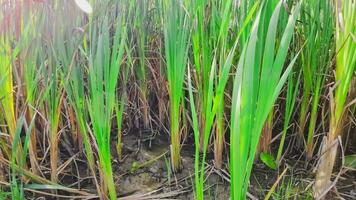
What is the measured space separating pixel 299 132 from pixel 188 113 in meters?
0.35

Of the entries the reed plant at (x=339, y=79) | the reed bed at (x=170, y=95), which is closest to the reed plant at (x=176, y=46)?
the reed bed at (x=170, y=95)

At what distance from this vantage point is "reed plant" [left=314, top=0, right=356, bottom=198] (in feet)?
2.62

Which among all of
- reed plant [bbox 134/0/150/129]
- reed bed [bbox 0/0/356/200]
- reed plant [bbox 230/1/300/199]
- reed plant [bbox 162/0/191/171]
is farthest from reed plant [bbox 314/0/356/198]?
reed plant [bbox 134/0/150/129]

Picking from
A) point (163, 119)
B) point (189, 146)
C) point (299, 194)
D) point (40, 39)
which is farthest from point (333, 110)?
point (40, 39)

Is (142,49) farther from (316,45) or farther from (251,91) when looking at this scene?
(251,91)

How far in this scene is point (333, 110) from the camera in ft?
2.83

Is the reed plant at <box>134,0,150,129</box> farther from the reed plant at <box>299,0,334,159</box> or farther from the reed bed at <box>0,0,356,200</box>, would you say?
the reed plant at <box>299,0,334,159</box>

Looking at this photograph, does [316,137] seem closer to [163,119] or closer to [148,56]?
[163,119]

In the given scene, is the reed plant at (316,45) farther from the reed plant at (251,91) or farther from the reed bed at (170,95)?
the reed plant at (251,91)

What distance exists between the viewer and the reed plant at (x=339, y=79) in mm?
798

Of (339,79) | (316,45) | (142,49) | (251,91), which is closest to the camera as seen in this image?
(251,91)

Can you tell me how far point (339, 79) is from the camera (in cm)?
82

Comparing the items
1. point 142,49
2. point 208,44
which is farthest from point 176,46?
point 142,49

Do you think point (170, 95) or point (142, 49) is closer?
point (170, 95)
